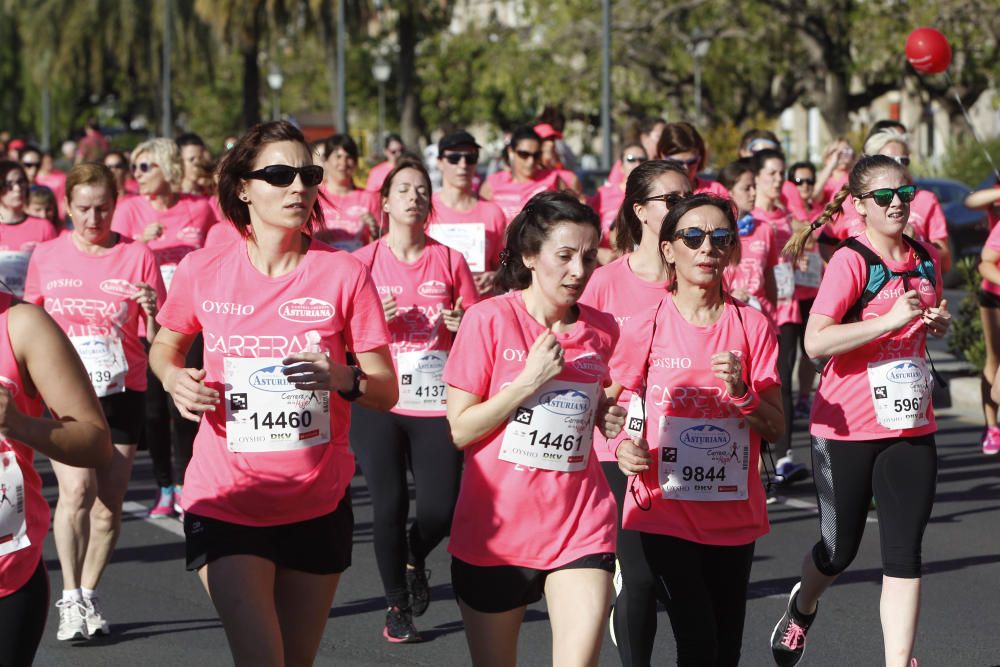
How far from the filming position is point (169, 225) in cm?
937

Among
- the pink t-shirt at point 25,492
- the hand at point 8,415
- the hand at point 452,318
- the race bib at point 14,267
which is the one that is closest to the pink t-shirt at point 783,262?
the hand at point 452,318

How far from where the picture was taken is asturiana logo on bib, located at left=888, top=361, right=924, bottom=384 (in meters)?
5.68

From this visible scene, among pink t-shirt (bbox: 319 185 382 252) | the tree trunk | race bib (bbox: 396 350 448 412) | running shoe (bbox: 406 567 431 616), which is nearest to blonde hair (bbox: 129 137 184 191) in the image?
pink t-shirt (bbox: 319 185 382 252)

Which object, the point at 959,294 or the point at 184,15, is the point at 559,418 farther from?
the point at 184,15

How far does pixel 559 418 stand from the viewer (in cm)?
447

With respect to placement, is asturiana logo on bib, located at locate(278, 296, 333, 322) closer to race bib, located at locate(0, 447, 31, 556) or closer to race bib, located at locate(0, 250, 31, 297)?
race bib, located at locate(0, 447, 31, 556)

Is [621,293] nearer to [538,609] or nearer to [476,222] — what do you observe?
[538,609]

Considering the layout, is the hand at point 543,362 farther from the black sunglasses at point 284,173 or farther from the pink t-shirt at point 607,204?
the pink t-shirt at point 607,204

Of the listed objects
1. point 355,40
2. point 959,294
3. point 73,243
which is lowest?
point 959,294

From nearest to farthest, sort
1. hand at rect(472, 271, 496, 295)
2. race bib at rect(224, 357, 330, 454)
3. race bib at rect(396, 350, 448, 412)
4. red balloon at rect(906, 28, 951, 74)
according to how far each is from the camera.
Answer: race bib at rect(224, 357, 330, 454) → race bib at rect(396, 350, 448, 412) → hand at rect(472, 271, 496, 295) → red balloon at rect(906, 28, 951, 74)

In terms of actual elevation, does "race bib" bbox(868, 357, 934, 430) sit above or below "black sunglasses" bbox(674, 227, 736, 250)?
below

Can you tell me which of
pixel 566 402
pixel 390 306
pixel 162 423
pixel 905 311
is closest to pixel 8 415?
pixel 566 402

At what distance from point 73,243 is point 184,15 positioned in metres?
35.4

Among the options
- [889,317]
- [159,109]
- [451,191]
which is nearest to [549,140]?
[451,191]
